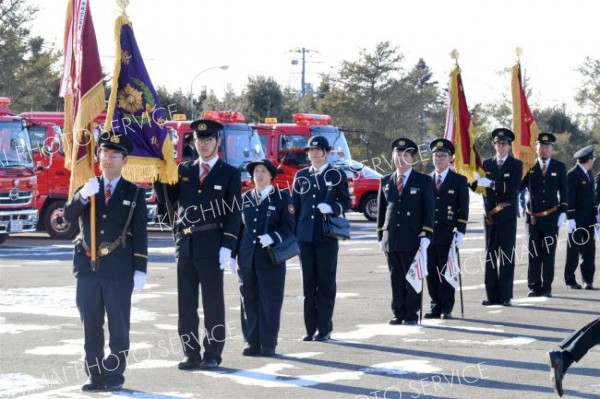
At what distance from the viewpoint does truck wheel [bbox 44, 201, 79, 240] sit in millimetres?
26578

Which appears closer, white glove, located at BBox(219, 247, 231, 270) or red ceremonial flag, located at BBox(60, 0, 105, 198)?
red ceremonial flag, located at BBox(60, 0, 105, 198)

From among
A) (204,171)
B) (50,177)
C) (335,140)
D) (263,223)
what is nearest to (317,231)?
(263,223)

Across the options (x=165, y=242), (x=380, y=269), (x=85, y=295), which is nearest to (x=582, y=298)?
(x=380, y=269)

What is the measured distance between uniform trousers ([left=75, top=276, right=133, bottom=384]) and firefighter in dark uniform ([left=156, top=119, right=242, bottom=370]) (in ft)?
3.44

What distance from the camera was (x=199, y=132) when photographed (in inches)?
399

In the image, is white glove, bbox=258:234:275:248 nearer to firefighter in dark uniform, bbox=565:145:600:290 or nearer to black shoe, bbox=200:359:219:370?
black shoe, bbox=200:359:219:370

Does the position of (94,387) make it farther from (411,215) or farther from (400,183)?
(400,183)

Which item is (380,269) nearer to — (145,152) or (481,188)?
(481,188)

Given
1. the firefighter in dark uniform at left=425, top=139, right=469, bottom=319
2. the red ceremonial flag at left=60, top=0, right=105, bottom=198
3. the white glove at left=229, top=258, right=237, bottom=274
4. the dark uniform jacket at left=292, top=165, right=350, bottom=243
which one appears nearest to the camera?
the red ceremonial flag at left=60, top=0, right=105, bottom=198

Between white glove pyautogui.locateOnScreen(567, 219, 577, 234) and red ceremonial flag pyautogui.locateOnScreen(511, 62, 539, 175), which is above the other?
red ceremonial flag pyautogui.locateOnScreen(511, 62, 539, 175)

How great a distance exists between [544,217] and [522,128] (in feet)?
A: 4.48

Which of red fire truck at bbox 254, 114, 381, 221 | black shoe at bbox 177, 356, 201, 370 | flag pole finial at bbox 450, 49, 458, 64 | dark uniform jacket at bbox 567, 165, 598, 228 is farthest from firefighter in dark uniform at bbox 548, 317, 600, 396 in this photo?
red fire truck at bbox 254, 114, 381, 221

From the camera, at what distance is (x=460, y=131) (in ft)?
50.4

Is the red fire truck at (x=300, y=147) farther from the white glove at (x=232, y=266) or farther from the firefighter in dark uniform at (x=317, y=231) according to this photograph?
the white glove at (x=232, y=266)
